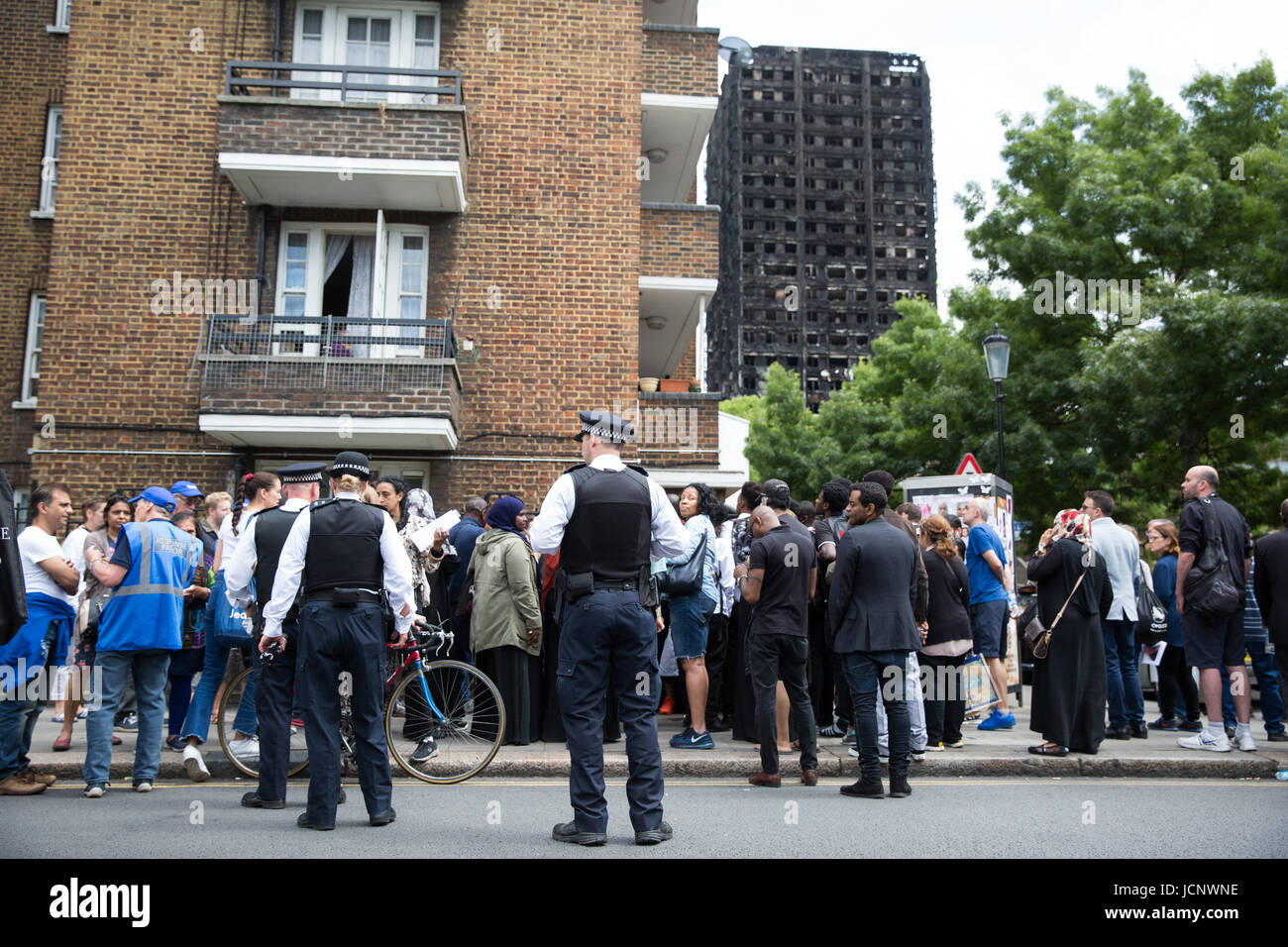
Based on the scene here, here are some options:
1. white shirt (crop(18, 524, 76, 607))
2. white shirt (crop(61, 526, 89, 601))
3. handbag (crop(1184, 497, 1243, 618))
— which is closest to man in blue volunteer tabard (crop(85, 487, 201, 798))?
white shirt (crop(18, 524, 76, 607))

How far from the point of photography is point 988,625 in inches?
408

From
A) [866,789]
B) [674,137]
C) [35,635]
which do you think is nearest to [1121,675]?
[866,789]

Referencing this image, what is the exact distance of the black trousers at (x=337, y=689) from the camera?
236 inches

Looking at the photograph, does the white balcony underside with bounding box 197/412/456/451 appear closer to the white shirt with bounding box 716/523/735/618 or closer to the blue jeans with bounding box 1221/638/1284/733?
the white shirt with bounding box 716/523/735/618

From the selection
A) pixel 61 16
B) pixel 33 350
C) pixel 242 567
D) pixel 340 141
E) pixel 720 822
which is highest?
pixel 61 16

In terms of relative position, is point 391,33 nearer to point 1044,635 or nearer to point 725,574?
point 725,574

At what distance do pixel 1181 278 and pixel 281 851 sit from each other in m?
21.1

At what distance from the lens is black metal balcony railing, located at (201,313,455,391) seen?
46.0 ft

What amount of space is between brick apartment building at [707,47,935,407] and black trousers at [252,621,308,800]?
9795cm

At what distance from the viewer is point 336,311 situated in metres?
15.4

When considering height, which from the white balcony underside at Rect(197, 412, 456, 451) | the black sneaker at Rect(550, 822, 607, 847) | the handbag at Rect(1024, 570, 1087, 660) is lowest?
the black sneaker at Rect(550, 822, 607, 847)

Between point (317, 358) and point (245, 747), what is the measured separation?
297 inches
